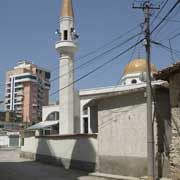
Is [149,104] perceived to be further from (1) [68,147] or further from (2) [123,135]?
(1) [68,147]

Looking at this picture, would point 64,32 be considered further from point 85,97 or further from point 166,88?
point 166,88

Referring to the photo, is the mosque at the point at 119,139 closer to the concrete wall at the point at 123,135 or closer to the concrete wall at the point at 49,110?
the concrete wall at the point at 123,135

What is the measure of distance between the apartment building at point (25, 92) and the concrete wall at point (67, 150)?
8246cm

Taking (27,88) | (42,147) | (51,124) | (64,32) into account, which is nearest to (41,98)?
(27,88)

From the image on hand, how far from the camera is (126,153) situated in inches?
731

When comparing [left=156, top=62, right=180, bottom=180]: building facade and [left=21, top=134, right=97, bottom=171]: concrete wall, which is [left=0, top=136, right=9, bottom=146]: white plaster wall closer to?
[left=21, top=134, right=97, bottom=171]: concrete wall

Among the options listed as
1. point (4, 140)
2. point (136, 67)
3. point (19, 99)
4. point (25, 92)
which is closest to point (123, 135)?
point (136, 67)

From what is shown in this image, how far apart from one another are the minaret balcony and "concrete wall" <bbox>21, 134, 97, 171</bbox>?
11.0 metres

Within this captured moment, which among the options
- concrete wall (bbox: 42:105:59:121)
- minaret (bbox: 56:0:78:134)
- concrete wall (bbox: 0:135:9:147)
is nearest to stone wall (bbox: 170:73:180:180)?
minaret (bbox: 56:0:78:134)

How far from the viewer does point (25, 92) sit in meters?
118

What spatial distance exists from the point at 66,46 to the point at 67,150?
17.2 m

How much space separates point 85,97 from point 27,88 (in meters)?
76.1

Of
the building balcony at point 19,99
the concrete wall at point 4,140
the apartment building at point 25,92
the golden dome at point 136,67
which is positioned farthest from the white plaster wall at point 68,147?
the building balcony at point 19,99

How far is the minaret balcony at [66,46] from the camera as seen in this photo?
40281mm
